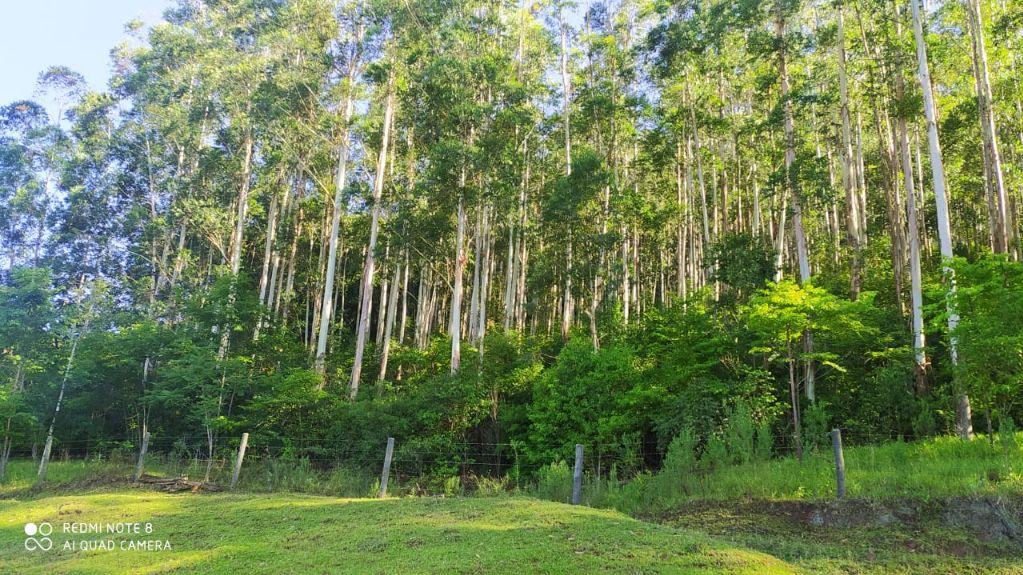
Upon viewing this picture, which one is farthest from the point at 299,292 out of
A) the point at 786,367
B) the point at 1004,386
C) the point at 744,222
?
the point at 1004,386

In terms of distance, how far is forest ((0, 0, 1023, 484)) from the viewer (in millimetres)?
12742

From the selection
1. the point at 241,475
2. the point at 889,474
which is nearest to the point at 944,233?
the point at 889,474

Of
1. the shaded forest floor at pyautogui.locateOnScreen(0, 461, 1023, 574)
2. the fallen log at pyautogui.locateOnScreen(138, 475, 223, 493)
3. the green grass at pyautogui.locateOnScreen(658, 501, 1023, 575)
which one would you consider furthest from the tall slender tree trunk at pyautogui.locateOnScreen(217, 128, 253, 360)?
the green grass at pyautogui.locateOnScreen(658, 501, 1023, 575)

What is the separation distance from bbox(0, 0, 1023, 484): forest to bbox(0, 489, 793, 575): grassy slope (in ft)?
16.4

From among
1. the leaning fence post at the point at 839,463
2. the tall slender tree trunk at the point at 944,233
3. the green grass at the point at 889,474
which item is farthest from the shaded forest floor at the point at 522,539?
the tall slender tree trunk at the point at 944,233

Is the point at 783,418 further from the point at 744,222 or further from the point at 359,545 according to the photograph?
the point at 744,222

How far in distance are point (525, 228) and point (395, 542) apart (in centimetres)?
1702

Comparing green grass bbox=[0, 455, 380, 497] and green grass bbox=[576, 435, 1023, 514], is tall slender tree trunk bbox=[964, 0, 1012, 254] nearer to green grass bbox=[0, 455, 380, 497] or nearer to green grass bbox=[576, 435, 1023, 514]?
A: green grass bbox=[576, 435, 1023, 514]

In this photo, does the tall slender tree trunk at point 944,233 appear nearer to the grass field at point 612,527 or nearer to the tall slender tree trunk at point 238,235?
the grass field at point 612,527

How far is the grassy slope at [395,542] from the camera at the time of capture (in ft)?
18.0

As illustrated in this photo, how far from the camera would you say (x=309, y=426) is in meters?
16.8

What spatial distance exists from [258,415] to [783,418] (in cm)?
1401

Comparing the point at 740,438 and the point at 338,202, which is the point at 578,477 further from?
the point at 338,202

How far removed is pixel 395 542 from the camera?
6.48m
